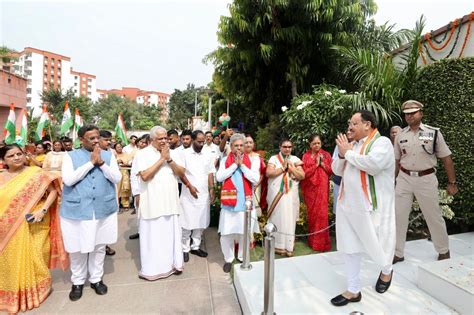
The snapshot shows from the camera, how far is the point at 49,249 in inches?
125

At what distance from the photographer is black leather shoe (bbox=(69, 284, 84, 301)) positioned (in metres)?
3.09

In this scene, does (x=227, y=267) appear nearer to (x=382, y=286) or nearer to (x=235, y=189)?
(x=235, y=189)

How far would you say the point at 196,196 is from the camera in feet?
13.4

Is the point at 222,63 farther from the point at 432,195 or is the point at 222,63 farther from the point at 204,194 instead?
the point at 432,195

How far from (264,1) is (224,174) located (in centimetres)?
626

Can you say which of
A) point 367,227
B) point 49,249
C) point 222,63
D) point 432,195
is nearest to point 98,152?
point 49,249

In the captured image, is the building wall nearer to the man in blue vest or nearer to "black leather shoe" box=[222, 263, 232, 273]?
the man in blue vest

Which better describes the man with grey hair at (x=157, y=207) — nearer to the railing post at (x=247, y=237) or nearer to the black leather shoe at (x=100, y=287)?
the black leather shoe at (x=100, y=287)

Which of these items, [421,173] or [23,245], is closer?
[23,245]

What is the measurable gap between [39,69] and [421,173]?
87.9m

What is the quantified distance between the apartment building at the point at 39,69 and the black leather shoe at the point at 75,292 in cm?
7632

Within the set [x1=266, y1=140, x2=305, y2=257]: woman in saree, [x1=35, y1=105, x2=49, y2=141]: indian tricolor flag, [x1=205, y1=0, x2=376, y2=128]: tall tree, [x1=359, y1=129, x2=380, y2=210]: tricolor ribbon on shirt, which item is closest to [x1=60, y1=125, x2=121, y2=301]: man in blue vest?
[x1=266, y1=140, x2=305, y2=257]: woman in saree

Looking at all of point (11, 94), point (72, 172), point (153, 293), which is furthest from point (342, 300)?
point (11, 94)

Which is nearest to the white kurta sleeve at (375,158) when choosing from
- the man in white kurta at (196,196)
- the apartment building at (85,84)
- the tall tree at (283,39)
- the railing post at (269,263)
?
the railing post at (269,263)
